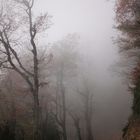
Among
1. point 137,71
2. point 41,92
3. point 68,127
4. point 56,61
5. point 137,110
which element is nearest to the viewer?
point 137,71

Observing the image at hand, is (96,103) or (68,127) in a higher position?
(96,103)

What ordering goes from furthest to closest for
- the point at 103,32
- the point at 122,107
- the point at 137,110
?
the point at 103,32 < the point at 122,107 < the point at 137,110

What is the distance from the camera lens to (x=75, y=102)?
4531 cm

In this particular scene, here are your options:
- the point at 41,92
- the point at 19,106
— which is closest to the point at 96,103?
the point at 41,92

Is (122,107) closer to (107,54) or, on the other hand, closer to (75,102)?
(75,102)

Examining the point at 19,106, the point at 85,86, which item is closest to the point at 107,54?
the point at 85,86

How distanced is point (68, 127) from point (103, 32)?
45.7 meters

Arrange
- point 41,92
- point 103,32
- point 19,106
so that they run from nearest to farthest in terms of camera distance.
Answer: point 19,106, point 41,92, point 103,32

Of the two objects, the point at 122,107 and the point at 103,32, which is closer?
the point at 122,107

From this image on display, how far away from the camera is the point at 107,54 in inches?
2618

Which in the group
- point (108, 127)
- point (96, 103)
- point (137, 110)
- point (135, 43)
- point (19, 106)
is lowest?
point (108, 127)

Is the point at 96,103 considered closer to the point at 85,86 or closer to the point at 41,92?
the point at 85,86

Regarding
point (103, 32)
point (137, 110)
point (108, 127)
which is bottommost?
point (108, 127)

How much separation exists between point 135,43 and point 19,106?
15899 mm
